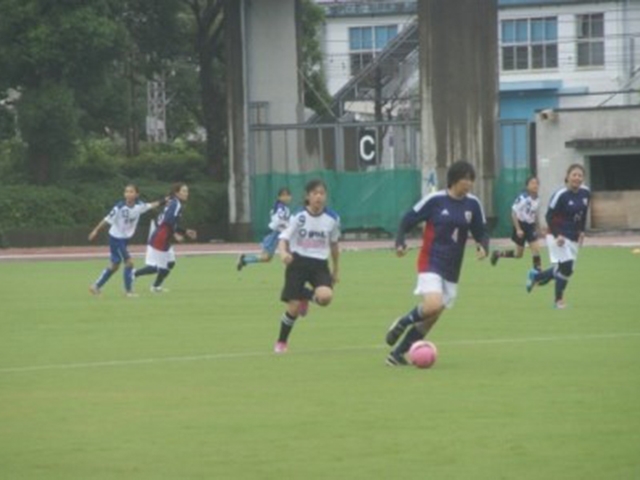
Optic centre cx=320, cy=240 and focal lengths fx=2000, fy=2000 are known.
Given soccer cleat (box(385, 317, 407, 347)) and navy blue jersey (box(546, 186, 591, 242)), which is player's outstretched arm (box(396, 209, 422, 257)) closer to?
soccer cleat (box(385, 317, 407, 347))

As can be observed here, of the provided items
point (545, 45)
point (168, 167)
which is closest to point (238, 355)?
point (168, 167)

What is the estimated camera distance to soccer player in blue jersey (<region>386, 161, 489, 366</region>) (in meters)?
17.5

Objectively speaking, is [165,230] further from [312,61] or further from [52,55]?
[312,61]

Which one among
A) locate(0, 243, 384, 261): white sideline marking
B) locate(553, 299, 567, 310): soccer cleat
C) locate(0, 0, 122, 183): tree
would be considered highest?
locate(0, 0, 122, 183): tree

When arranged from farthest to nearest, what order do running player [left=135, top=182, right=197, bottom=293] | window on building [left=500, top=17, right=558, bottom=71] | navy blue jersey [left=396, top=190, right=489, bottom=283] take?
window on building [left=500, top=17, right=558, bottom=71] < running player [left=135, top=182, right=197, bottom=293] < navy blue jersey [left=396, top=190, right=489, bottom=283]

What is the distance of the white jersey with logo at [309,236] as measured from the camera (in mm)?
19750

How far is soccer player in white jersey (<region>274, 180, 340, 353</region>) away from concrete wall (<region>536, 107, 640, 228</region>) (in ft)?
127

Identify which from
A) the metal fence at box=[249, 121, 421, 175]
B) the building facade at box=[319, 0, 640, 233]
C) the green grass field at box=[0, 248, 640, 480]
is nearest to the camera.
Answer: the green grass field at box=[0, 248, 640, 480]

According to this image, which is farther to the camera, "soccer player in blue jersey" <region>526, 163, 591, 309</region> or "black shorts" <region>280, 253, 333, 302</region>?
"soccer player in blue jersey" <region>526, 163, 591, 309</region>

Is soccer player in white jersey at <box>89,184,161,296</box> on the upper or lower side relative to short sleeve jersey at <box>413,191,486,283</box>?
lower

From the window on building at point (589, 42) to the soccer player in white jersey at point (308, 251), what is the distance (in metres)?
66.4

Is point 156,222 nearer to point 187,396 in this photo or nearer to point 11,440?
point 187,396

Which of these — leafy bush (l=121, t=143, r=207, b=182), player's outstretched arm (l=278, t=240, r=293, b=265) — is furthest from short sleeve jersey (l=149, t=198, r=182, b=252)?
leafy bush (l=121, t=143, r=207, b=182)

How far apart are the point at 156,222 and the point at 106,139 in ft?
149
